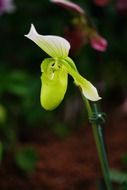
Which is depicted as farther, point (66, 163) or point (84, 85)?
point (66, 163)

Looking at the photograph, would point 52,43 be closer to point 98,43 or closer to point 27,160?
point 98,43

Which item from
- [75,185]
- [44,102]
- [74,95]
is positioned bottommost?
[75,185]

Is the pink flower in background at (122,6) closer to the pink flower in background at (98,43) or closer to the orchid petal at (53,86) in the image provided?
the pink flower in background at (98,43)

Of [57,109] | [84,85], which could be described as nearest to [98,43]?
[84,85]

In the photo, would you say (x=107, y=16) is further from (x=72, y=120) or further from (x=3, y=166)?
(x=3, y=166)

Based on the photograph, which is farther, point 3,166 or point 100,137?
point 3,166

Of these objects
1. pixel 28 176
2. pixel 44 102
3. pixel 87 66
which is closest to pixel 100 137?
pixel 44 102
